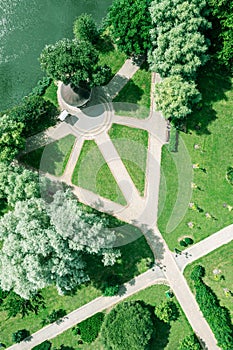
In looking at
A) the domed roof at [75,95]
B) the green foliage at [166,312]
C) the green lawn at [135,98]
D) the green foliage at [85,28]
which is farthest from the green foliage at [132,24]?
the green foliage at [166,312]

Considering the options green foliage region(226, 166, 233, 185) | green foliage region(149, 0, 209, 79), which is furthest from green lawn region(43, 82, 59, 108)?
green foliage region(226, 166, 233, 185)

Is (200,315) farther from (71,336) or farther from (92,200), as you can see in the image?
(92,200)

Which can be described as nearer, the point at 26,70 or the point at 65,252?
the point at 65,252

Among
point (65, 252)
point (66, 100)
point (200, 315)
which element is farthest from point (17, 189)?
point (200, 315)

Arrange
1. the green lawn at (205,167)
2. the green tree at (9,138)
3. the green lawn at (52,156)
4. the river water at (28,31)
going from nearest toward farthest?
the green tree at (9,138) → the green lawn at (205,167) → the green lawn at (52,156) → the river water at (28,31)

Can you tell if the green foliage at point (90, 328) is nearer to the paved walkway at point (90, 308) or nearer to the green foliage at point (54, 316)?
the paved walkway at point (90, 308)
